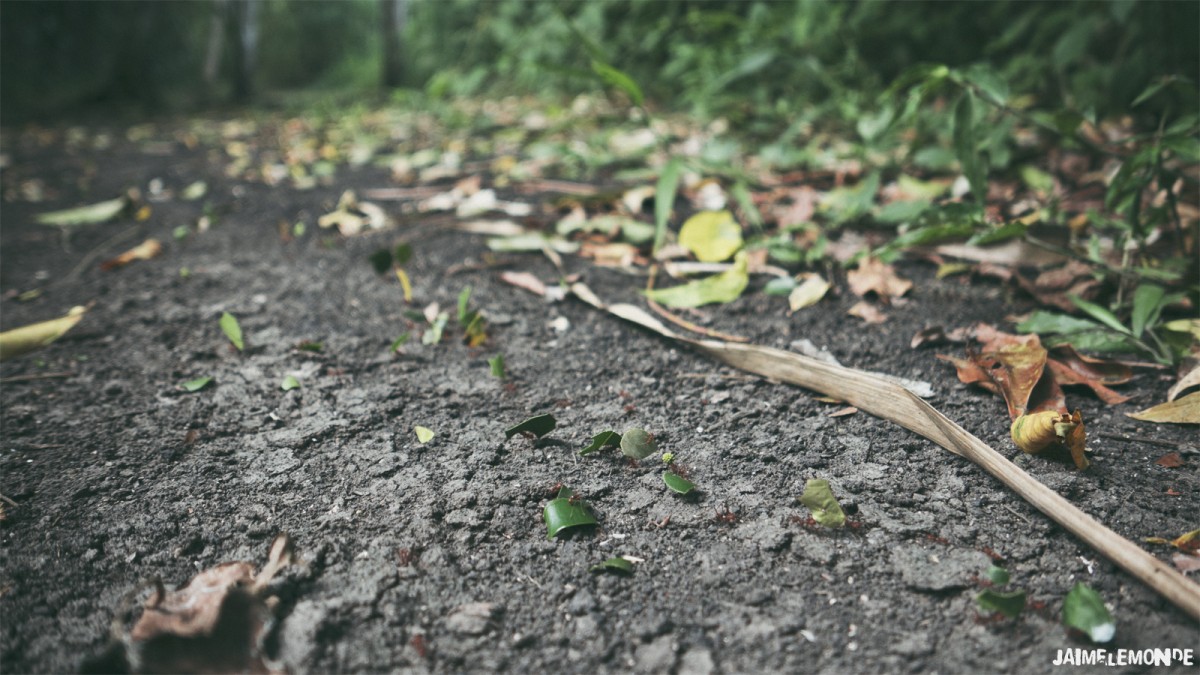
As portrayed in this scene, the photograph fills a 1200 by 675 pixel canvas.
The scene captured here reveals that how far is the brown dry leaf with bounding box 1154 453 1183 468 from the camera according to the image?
102 centimetres

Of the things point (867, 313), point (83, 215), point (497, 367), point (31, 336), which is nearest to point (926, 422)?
point (867, 313)

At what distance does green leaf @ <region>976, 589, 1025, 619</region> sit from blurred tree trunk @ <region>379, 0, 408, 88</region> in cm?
598

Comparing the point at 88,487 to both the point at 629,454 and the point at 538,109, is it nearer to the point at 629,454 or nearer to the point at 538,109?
the point at 629,454

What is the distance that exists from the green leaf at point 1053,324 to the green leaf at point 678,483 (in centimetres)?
79

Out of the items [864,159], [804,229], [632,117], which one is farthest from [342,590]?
[632,117]

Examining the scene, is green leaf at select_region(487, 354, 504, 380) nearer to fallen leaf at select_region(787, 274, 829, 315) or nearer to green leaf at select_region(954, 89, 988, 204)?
fallen leaf at select_region(787, 274, 829, 315)

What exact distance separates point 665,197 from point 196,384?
1.16 metres

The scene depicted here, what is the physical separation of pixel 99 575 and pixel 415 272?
1065mm

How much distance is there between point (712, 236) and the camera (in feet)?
6.05

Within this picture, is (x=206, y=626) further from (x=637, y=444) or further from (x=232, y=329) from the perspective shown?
(x=232, y=329)

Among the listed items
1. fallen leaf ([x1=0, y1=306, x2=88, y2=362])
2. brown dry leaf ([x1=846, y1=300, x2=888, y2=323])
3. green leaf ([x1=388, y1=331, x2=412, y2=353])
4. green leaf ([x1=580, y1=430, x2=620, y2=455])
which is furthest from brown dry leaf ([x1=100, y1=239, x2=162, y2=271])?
brown dry leaf ([x1=846, y1=300, x2=888, y2=323])

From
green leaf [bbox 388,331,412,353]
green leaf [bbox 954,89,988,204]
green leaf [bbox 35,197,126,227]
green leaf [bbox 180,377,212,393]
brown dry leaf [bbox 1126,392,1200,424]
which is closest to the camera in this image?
brown dry leaf [bbox 1126,392,1200,424]

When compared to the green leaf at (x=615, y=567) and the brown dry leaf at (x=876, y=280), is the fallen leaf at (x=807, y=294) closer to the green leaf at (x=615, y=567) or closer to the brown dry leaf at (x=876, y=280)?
the brown dry leaf at (x=876, y=280)

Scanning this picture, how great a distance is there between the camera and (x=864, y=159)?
2344 mm
